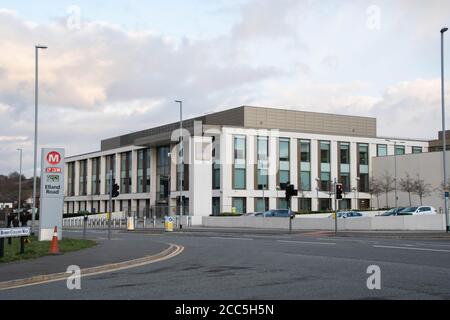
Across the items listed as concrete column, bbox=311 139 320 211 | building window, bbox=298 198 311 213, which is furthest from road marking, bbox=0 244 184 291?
concrete column, bbox=311 139 320 211

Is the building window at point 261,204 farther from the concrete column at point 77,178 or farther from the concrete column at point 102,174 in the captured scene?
the concrete column at point 77,178

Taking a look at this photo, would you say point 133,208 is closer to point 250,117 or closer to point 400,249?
point 250,117

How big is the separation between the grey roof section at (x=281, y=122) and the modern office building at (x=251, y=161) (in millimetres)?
133

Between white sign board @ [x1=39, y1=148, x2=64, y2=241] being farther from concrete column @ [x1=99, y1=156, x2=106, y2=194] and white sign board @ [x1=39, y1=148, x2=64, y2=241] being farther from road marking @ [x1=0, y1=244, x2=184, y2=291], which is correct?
concrete column @ [x1=99, y1=156, x2=106, y2=194]

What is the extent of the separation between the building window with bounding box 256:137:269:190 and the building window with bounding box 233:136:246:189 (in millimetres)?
2042

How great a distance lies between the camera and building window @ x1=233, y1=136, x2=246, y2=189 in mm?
74750

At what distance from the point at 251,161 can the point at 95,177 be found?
39196 millimetres

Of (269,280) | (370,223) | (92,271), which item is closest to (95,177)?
(370,223)

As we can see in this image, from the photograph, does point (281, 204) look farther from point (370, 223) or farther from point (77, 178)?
point (77, 178)

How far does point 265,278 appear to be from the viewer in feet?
44.9

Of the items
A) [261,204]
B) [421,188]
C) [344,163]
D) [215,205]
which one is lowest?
[215,205]

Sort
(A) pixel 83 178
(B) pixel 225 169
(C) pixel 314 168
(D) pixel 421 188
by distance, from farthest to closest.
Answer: (A) pixel 83 178
(C) pixel 314 168
(B) pixel 225 169
(D) pixel 421 188

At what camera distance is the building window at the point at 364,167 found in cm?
8619

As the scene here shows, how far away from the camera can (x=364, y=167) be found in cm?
8644
